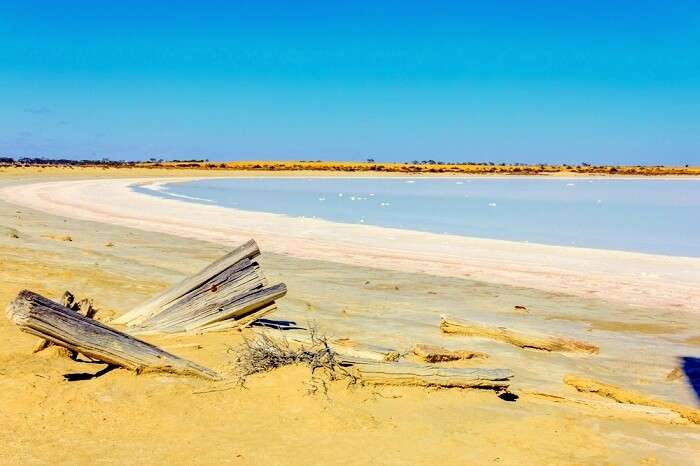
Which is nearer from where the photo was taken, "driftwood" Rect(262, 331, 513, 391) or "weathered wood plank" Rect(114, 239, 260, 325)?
"driftwood" Rect(262, 331, 513, 391)

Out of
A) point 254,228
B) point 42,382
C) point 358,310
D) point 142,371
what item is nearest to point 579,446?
point 142,371

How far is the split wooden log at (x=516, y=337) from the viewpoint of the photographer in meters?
7.36

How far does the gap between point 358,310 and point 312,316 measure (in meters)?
0.78

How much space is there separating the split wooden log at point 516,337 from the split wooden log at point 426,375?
72.3 inches

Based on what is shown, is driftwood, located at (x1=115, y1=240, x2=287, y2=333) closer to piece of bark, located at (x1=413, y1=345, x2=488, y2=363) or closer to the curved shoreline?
piece of bark, located at (x1=413, y1=345, x2=488, y2=363)

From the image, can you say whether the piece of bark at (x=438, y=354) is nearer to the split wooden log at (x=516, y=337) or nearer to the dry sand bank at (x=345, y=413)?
the dry sand bank at (x=345, y=413)

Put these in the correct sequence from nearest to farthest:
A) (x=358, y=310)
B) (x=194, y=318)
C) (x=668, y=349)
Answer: (x=194, y=318), (x=668, y=349), (x=358, y=310)

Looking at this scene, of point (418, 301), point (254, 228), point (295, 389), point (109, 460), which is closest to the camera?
point (109, 460)

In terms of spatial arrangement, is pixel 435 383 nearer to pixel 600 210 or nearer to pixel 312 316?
pixel 312 316

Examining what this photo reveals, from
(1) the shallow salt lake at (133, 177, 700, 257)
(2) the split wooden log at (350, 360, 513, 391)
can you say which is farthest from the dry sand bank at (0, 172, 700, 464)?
(1) the shallow salt lake at (133, 177, 700, 257)

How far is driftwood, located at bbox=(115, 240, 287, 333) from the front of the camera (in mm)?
6887

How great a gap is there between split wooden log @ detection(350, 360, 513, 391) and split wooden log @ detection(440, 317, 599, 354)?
1835 mm

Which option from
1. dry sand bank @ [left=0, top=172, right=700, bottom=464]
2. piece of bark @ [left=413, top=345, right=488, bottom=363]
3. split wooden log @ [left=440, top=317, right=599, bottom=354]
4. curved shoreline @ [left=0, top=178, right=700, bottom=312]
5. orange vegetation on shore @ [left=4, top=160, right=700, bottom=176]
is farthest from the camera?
orange vegetation on shore @ [left=4, top=160, right=700, bottom=176]

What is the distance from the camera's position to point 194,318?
7.07 m
